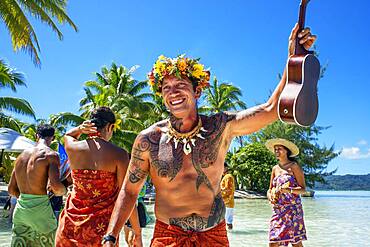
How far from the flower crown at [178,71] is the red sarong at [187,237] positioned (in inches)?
36.5

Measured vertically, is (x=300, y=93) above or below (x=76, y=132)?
below

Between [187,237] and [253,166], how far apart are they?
33415 mm

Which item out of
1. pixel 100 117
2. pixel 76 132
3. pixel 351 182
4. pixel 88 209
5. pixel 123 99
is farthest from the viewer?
pixel 351 182

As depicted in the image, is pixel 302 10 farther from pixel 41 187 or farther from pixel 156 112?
pixel 156 112

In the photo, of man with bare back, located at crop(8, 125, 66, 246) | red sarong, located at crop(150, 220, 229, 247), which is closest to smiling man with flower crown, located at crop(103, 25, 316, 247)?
red sarong, located at crop(150, 220, 229, 247)

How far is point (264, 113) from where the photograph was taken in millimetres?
2490

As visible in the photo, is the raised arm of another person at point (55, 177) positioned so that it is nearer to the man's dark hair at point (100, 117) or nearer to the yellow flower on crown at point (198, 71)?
the man's dark hair at point (100, 117)

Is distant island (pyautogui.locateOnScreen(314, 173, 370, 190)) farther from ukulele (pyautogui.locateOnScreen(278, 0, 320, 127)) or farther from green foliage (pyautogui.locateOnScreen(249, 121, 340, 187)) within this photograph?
ukulele (pyautogui.locateOnScreen(278, 0, 320, 127))

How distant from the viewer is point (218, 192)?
8.75ft

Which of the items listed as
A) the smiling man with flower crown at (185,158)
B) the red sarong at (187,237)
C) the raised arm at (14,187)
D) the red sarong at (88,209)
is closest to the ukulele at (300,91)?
the smiling man with flower crown at (185,158)

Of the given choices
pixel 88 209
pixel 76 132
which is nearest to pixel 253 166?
pixel 76 132

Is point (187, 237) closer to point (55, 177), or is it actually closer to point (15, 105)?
point (55, 177)

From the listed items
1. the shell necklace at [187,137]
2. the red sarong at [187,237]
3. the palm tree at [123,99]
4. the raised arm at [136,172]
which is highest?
the palm tree at [123,99]

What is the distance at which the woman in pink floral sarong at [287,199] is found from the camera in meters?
5.76
